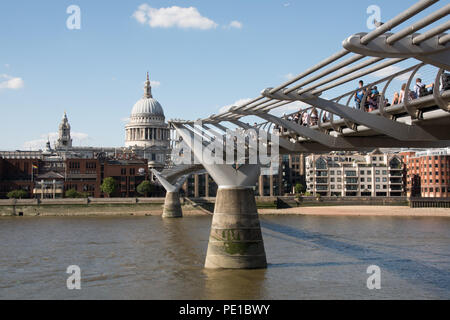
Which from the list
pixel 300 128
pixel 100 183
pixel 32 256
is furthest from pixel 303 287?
pixel 100 183

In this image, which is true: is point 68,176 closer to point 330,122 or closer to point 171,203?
point 171,203

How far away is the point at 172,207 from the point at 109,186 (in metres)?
20.9

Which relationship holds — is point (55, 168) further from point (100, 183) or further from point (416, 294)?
point (416, 294)

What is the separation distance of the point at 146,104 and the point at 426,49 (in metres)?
136

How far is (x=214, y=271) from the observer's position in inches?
892

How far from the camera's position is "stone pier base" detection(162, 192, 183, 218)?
64.7 meters

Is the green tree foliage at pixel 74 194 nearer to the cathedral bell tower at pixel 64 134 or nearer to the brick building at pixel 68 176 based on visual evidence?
the brick building at pixel 68 176

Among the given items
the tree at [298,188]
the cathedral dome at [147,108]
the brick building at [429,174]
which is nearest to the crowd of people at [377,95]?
the brick building at [429,174]

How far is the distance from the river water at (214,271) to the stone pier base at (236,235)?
542 mm

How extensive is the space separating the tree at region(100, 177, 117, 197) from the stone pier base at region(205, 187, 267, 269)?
61582 millimetres

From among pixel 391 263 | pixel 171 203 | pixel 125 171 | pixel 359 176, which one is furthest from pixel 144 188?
pixel 391 263
